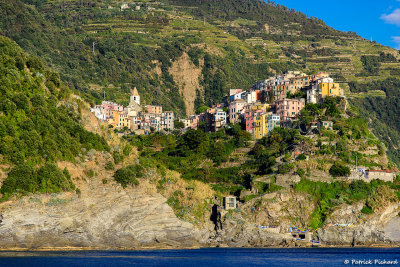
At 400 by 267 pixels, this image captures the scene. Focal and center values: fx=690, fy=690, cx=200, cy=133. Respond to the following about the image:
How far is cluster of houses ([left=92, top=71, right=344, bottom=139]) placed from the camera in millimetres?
114381

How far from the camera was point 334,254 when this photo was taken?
3250 inches

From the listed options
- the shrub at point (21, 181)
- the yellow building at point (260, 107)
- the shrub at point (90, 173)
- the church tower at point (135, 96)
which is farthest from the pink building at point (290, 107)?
the shrub at point (21, 181)

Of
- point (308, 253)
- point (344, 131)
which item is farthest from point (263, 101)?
point (308, 253)

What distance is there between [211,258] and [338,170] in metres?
28.7

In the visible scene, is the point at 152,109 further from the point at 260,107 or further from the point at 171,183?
the point at 171,183

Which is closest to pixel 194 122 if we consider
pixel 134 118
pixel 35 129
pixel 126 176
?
pixel 134 118

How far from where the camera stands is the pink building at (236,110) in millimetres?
121688

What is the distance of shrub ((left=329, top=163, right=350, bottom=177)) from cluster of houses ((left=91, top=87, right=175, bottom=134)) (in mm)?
46795

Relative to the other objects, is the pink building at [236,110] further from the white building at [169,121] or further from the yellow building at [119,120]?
the yellow building at [119,120]

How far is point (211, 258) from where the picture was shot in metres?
77.1

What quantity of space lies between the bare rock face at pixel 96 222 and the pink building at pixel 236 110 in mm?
35629

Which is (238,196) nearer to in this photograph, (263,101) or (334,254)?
(334,254)

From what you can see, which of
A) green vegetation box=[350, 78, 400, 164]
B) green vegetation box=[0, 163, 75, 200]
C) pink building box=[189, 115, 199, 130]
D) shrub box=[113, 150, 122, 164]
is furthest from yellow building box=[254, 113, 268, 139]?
green vegetation box=[350, 78, 400, 164]

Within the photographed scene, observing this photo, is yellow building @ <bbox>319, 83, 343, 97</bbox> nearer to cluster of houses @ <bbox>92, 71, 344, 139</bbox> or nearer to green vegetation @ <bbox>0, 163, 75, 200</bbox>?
cluster of houses @ <bbox>92, 71, 344, 139</bbox>
